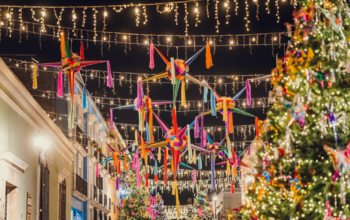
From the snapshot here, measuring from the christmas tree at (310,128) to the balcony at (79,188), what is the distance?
16.6 meters

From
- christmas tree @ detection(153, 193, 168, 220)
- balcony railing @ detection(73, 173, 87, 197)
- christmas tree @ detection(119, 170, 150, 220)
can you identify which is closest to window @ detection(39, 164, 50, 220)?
balcony railing @ detection(73, 173, 87, 197)

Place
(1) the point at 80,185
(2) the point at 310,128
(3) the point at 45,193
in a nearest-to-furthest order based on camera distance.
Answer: (2) the point at 310,128 → (3) the point at 45,193 → (1) the point at 80,185

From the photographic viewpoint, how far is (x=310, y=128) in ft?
26.4

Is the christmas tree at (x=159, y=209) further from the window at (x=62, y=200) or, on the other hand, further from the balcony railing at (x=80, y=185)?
the window at (x=62, y=200)

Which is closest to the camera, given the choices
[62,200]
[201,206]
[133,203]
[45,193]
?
[45,193]

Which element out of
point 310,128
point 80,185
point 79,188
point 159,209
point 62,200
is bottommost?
point 62,200

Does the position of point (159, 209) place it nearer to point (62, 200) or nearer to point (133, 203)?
point (133, 203)

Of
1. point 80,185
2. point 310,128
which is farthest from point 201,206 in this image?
point 310,128

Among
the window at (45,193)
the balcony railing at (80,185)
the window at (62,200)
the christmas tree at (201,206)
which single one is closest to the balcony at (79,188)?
the balcony railing at (80,185)

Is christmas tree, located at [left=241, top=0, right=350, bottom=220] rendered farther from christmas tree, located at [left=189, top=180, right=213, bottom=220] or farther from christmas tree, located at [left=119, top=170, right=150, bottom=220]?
christmas tree, located at [left=189, top=180, right=213, bottom=220]

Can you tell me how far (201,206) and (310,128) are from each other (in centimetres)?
4948

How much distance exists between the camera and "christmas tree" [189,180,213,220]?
5581cm

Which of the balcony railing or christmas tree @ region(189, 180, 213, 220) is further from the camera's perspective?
christmas tree @ region(189, 180, 213, 220)

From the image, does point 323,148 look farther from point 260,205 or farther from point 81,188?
point 81,188
